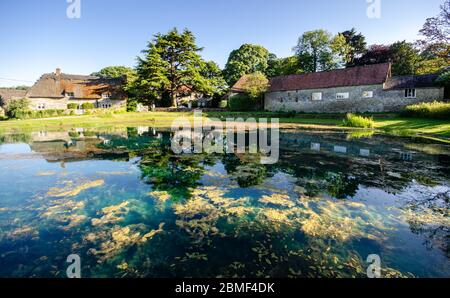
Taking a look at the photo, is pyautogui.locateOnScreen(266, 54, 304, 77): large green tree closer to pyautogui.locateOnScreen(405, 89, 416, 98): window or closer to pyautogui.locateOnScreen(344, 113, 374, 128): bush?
pyautogui.locateOnScreen(405, 89, 416, 98): window

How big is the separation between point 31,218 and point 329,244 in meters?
6.34

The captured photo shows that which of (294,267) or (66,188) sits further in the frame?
(66,188)

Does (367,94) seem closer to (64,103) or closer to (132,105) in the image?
(132,105)

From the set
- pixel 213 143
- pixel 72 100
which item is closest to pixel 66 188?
pixel 213 143

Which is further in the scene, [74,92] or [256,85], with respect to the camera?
[74,92]

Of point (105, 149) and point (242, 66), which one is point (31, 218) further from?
point (242, 66)

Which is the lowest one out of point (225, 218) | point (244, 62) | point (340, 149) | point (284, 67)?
point (225, 218)

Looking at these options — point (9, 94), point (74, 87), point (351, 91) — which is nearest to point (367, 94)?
point (351, 91)

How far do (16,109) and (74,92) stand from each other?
14.7m

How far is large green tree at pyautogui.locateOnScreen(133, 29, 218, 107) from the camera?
39250 mm

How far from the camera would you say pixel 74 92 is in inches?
1826

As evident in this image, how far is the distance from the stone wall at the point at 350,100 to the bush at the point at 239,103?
11.4 ft
